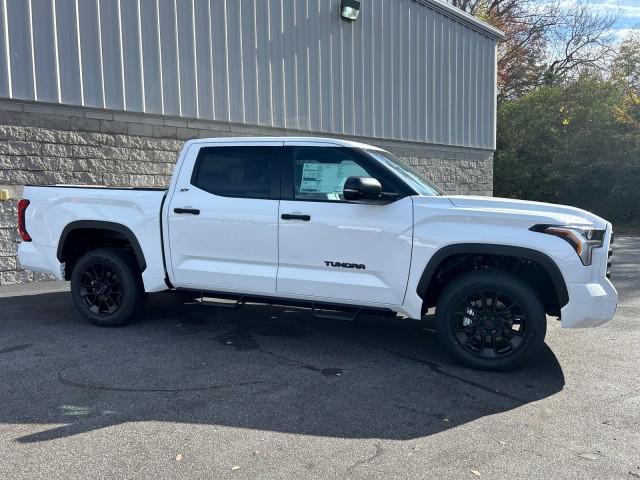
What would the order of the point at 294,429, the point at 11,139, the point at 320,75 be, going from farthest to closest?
the point at 320,75 < the point at 11,139 < the point at 294,429

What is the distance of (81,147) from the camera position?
8.93 meters

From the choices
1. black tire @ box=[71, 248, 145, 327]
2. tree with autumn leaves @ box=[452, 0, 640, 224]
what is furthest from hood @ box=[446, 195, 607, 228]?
tree with autumn leaves @ box=[452, 0, 640, 224]

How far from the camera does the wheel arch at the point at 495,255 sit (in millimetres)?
4531

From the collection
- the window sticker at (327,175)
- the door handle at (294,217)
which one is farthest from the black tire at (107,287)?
the window sticker at (327,175)

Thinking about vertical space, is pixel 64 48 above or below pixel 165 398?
above

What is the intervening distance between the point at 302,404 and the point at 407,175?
7.84 feet

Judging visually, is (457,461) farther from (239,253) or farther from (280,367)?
(239,253)

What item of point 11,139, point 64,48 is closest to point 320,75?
point 64,48

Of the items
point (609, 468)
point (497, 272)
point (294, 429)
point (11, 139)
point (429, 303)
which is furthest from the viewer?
point (11, 139)

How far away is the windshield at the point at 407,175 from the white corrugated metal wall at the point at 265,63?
5454 millimetres

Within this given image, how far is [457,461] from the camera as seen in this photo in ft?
10.8

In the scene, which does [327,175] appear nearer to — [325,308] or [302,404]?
[325,308]

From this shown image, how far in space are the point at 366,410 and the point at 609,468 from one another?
1.52 metres

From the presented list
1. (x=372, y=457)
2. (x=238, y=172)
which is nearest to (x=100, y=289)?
(x=238, y=172)
